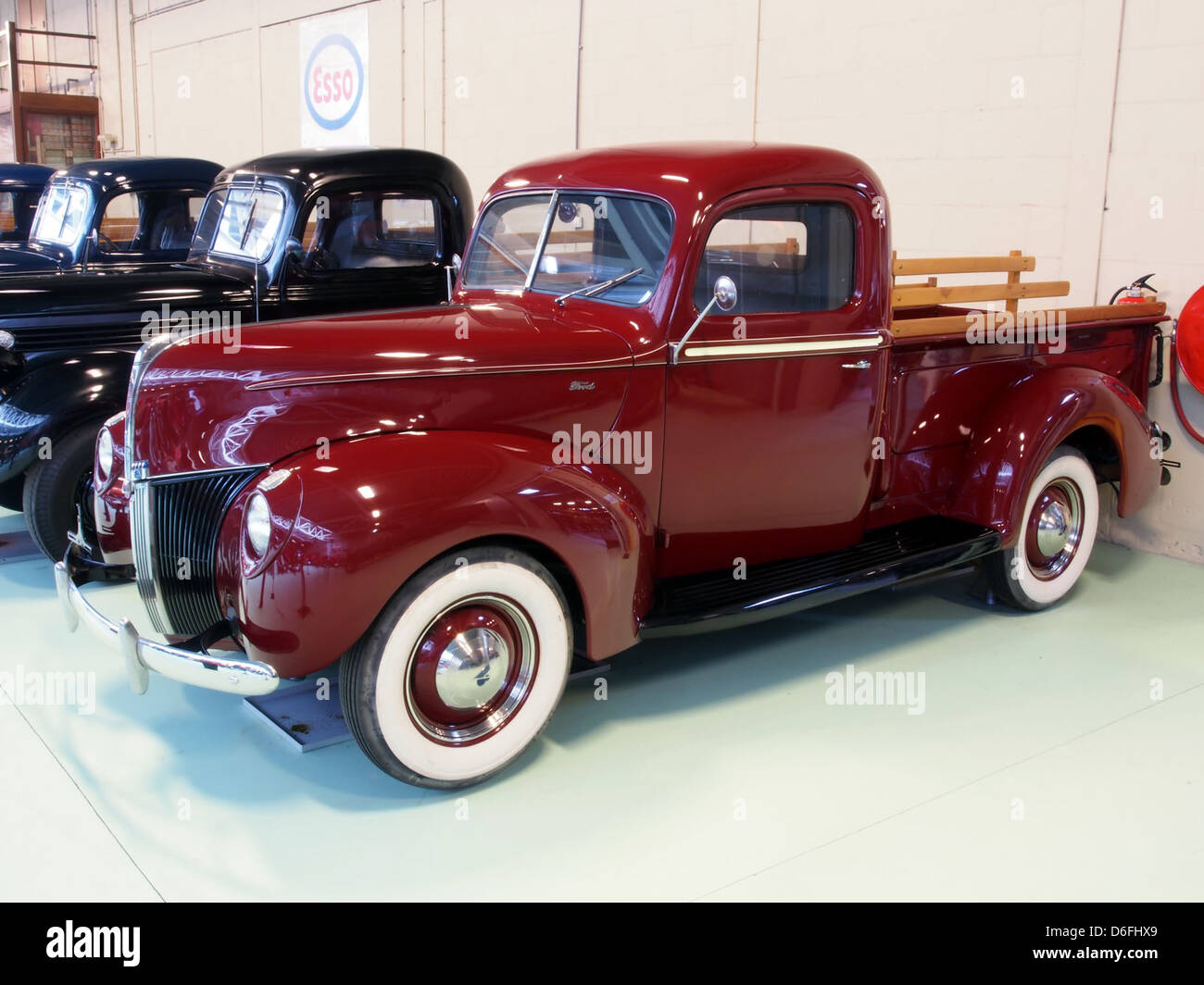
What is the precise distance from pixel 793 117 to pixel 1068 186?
1699 mm

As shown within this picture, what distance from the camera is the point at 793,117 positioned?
6.19m

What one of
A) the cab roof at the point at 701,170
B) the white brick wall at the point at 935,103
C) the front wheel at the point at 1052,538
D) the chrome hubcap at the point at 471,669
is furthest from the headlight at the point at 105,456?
the white brick wall at the point at 935,103

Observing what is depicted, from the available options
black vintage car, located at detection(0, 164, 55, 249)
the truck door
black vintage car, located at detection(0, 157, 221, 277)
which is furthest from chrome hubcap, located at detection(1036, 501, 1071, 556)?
black vintage car, located at detection(0, 164, 55, 249)

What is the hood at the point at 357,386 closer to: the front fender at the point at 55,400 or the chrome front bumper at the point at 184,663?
the chrome front bumper at the point at 184,663

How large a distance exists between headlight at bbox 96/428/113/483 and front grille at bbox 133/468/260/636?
0.76 metres

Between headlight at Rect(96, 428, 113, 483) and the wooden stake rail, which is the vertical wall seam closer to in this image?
the wooden stake rail

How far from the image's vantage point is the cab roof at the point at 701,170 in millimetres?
3371

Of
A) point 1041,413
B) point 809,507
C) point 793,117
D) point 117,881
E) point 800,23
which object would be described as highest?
point 800,23

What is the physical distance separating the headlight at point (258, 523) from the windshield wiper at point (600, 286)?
126 centimetres

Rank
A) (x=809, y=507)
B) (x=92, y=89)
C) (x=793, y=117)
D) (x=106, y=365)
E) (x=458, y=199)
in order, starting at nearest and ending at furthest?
(x=809, y=507) → (x=106, y=365) → (x=458, y=199) → (x=793, y=117) → (x=92, y=89)

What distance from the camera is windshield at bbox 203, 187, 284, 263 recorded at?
5.43m
